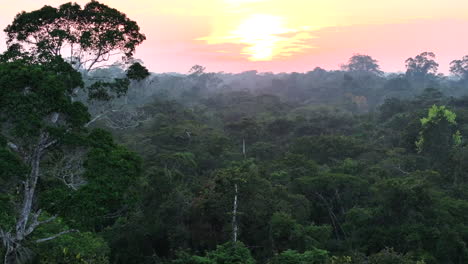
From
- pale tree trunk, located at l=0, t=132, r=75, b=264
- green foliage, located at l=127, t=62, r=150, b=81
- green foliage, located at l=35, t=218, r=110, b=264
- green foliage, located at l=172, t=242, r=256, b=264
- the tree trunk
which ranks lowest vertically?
green foliage, located at l=172, t=242, r=256, b=264

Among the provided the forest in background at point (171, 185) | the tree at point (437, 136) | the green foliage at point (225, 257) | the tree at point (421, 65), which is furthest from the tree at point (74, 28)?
the tree at point (421, 65)

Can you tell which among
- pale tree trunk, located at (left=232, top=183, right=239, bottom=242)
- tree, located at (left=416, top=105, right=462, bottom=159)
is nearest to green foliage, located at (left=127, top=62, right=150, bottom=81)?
Answer: pale tree trunk, located at (left=232, top=183, right=239, bottom=242)

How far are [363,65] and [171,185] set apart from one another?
411ft

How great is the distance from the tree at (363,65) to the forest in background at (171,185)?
99.7 metres

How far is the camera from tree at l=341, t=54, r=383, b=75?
130375 millimetres

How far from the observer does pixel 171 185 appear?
18.8 meters

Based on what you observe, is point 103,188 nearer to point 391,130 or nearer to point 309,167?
point 309,167

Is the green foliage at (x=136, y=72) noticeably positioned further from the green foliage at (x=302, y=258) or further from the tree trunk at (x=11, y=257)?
the green foliage at (x=302, y=258)

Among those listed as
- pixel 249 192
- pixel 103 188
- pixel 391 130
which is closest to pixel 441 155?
pixel 391 130

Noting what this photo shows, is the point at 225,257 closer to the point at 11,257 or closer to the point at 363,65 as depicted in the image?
the point at 11,257

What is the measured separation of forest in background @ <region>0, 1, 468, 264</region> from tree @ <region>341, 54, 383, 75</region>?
99691 millimetres

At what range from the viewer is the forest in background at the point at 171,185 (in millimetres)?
9398

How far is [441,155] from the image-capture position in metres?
28.8

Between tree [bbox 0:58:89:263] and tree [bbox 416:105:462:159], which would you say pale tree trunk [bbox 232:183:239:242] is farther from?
tree [bbox 416:105:462:159]
